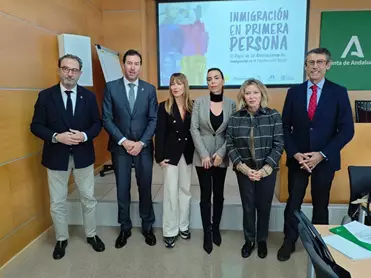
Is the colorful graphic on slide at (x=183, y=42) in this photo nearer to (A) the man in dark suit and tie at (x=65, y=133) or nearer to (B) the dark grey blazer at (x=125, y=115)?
(B) the dark grey blazer at (x=125, y=115)

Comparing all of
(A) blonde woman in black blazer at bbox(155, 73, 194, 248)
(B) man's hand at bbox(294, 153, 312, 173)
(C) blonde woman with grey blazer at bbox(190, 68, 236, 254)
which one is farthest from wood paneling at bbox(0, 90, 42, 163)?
(B) man's hand at bbox(294, 153, 312, 173)

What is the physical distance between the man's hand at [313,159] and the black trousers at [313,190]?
65 millimetres

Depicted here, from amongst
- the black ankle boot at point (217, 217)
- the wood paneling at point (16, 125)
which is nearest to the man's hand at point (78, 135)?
the wood paneling at point (16, 125)

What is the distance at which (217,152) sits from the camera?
260cm

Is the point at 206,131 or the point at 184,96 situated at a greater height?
the point at 184,96

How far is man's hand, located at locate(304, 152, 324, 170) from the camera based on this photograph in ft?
7.83

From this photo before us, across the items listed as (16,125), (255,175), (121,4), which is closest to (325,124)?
(255,175)

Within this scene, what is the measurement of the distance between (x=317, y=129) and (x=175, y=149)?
1196 millimetres

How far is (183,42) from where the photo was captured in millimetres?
5156

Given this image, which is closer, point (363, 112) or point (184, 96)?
point (184, 96)

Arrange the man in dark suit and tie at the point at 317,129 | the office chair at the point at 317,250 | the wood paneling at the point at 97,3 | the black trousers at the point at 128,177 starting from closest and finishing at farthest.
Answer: the office chair at the point at 317,250
the man in dark suit and tie at the point at 317,129
the black trousers at the point at 128,177
the wood paneling at the point at 97,3

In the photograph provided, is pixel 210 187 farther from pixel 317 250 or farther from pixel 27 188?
pixel 27 188

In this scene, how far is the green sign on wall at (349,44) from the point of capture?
4863mm

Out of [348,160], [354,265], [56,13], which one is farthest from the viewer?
[56,13]
